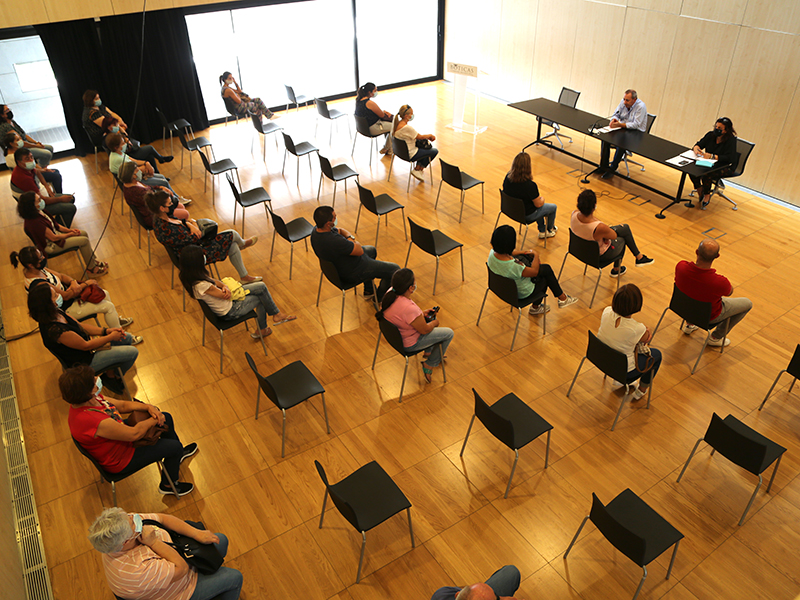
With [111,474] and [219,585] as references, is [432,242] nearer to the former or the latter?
[111,474]

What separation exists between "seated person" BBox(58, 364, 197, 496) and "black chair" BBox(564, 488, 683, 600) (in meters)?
2.89

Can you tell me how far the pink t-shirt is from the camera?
4488mm

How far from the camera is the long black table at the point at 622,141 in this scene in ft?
23.8

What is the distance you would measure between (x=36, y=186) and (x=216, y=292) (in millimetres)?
3878

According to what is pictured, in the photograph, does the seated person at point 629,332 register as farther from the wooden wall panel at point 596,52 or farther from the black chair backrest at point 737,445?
the wooden wall panel at point 596,52

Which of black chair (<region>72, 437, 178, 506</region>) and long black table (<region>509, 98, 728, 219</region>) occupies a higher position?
long black table (<region>509, 98, 728, 219</region>)

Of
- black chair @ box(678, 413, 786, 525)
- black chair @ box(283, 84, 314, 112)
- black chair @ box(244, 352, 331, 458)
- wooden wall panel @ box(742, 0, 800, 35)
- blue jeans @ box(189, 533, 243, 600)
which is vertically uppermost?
wooden wall panel @ box(742, 0, 800, 35)

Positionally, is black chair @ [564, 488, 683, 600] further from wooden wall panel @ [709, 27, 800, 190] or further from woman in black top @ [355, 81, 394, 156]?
woman in black top @ [355, 81, 394, 156]

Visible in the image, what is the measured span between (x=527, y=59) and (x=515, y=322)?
7.62m

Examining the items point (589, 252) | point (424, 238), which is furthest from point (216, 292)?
point (589, 252)

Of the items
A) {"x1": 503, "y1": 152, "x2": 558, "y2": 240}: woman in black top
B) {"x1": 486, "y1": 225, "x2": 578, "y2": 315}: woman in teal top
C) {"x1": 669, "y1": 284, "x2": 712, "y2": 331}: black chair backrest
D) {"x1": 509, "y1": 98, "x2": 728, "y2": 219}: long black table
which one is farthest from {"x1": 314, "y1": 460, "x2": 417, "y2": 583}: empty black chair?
{"x1": 509, "y1": 98, "x2": 728, "y2": 219}: long black table

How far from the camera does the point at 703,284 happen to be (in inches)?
189

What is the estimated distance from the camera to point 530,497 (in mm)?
4059

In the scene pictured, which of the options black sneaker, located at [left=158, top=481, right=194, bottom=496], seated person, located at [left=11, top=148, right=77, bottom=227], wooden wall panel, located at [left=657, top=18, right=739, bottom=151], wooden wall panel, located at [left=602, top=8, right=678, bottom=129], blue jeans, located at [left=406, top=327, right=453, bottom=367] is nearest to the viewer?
black sneaker, located at [left=158, top=481, right=194, bottom=496]
